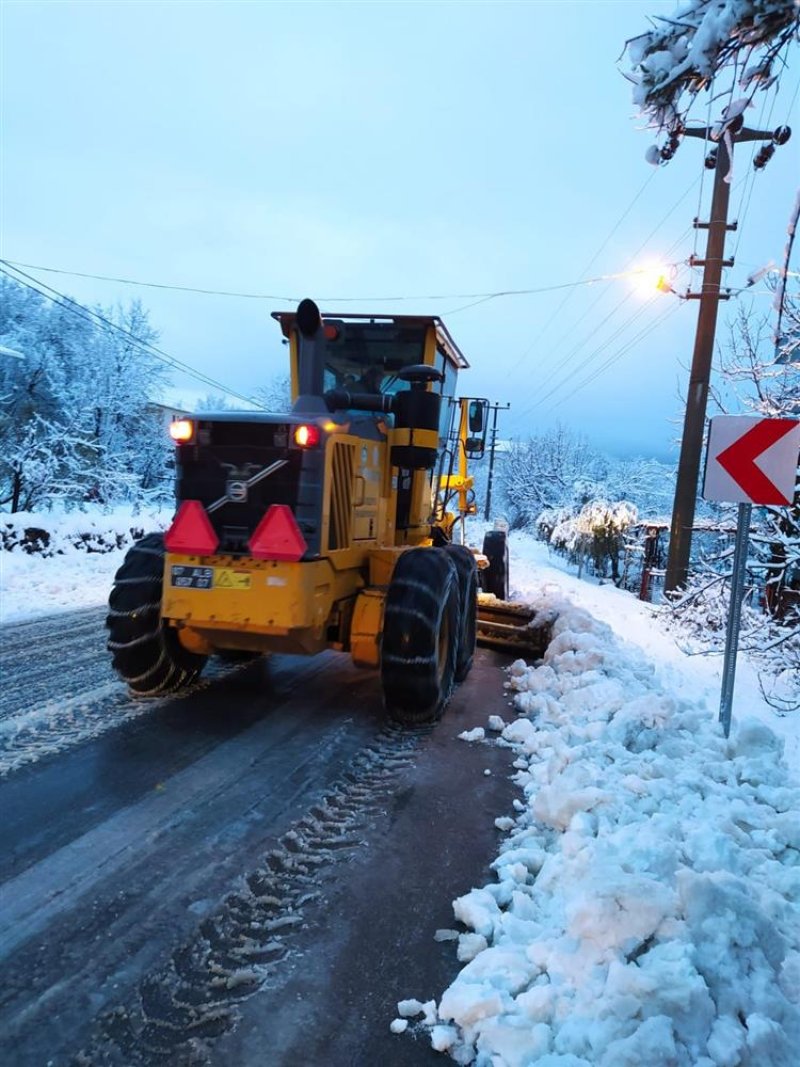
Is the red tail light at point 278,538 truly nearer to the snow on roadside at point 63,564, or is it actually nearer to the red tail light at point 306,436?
the red tail light at point 306,436

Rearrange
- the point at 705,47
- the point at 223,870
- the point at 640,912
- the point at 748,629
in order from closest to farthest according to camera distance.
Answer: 1. the point at 705,47
2. the point at 640,912
3. the point at 223,870
4. the point at 748,629

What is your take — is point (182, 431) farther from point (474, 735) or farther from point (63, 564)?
point (63, 564)

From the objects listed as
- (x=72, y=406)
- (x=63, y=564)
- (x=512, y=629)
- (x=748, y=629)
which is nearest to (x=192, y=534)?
(x=512, y=629)

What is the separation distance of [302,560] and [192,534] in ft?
2.70

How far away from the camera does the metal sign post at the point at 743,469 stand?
13.7 ft

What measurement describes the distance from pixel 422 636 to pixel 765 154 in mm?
3286

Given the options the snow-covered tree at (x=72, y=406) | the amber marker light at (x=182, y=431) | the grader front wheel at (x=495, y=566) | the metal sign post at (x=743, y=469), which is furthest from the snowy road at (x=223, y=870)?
the snow-covered tree at (x=72, y=406)

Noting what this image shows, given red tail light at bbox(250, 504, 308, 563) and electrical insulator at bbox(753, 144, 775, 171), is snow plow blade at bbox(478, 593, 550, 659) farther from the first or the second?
electrical insulator at bbox(753, 144, 775, 171)

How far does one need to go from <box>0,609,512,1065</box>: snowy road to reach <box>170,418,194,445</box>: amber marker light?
194 centimetres

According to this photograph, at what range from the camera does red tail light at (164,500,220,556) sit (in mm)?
4734

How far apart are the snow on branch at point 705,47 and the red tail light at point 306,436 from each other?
2.85m

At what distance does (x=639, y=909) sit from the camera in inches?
93.6

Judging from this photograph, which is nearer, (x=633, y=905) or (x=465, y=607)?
(x=633, y=905)

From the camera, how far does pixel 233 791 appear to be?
3764 millimetres
